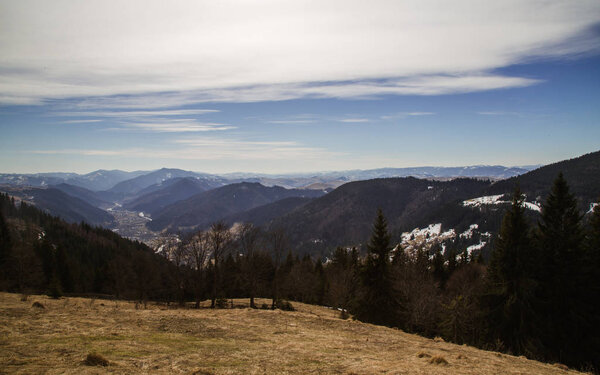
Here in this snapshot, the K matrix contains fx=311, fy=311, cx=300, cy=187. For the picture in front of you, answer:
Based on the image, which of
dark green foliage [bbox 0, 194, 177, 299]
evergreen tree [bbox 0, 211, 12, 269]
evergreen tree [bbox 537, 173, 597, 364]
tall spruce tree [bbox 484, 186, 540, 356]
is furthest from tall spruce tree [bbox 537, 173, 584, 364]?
evergreen tree [bbox 0, 211, 12, 269]

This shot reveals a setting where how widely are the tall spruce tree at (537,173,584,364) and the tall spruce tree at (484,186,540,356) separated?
1.22 metres

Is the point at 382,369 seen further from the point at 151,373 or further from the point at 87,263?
the point at 87,263

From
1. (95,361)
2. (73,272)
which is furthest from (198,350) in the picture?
(73,272)

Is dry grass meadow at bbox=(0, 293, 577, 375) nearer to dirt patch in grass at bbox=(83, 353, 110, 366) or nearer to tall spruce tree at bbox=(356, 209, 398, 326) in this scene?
dirt patch in grass at bbox=(83, 353, 110, 366)

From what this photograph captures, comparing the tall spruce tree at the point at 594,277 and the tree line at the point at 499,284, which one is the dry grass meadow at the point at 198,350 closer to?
the tree line at the point at 499,284

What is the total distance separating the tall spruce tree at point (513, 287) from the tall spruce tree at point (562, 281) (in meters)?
1.22

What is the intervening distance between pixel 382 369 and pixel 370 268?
2728cm

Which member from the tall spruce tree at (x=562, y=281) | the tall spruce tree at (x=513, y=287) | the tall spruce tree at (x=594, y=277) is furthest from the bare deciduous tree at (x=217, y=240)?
the tall spruce tree at (x=594, y=277)

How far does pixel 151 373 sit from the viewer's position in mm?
11594

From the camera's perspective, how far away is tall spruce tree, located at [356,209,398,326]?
38.8m

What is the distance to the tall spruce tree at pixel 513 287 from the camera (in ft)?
92.5

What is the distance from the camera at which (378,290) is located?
39.6 metres

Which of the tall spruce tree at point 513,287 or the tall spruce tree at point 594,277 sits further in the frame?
the tall spruce tree at point 513,287

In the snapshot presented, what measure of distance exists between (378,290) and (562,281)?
18.5m
